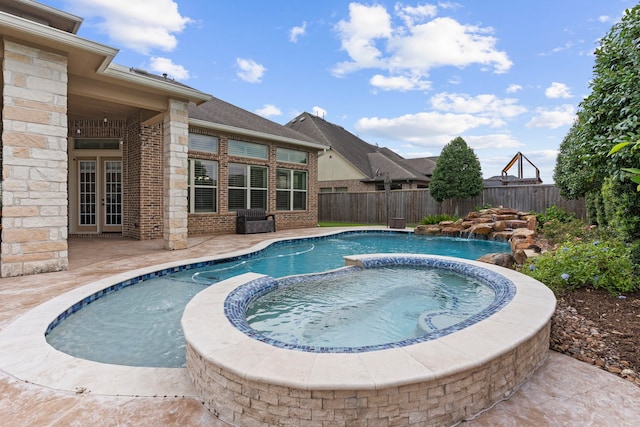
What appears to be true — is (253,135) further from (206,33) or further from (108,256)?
(108,256)

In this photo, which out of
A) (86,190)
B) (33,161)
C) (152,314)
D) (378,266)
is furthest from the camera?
(86,190)

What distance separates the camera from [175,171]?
7707mm

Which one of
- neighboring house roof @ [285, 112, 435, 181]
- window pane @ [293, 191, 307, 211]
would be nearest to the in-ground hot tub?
window pane @ [293, 191, 307, 211]

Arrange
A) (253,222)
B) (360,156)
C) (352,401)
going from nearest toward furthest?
(352,401), (253,222), (360,156)

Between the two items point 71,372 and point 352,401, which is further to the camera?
point 71,372

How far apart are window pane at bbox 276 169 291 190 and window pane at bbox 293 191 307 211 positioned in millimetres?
561

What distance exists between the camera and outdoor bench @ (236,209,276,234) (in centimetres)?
1142

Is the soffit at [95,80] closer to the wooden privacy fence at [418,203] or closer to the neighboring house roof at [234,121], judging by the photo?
the neighboring house roof at [234,121]

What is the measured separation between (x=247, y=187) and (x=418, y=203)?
9.16m

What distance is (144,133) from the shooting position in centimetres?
917

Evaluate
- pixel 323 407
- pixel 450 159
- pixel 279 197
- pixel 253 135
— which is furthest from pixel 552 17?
pixel 323 407

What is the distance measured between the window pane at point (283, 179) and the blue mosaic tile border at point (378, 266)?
7.61 metres

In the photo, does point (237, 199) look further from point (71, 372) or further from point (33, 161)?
point (71, 372)

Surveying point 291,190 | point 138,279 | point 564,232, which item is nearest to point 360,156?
point 291,190
